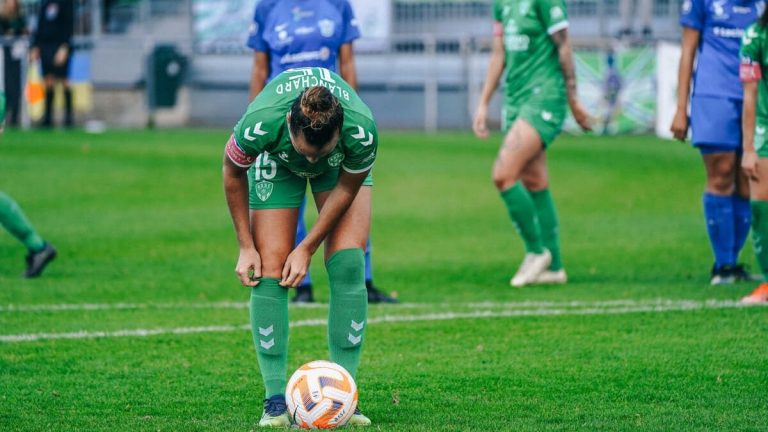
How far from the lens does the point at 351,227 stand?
235 inches

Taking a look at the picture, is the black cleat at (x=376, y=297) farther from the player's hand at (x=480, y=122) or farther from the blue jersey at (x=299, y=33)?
the player's hand at (x=480, y=122)

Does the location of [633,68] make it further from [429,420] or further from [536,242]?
[429,420]

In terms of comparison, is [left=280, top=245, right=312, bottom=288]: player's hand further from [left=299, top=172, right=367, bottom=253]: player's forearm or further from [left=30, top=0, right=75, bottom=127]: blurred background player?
[left=30, top=0, right=75, bottom=127]: blurred background player

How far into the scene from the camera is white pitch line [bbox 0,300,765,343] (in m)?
8.12

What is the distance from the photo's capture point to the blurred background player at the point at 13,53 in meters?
25.4

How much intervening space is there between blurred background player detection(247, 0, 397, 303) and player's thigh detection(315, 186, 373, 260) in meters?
2.98

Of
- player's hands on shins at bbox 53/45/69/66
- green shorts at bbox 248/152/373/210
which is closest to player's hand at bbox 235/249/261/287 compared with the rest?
green shorts at bbox 248/152/373/210

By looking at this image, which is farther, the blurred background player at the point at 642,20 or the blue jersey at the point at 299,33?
the blurred background player at the point at 642,20

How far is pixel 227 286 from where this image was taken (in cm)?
1045

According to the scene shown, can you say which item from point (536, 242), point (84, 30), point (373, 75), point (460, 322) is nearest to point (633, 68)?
point (373, 75)

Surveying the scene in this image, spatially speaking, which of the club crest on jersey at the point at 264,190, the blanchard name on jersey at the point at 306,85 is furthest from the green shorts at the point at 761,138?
the club crest on jersey at the point at 264,190

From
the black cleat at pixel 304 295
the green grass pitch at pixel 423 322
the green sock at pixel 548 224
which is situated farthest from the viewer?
the green sock at pixel 548 224

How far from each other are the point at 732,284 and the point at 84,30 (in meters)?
22.2

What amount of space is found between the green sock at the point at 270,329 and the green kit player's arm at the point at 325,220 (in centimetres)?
7
